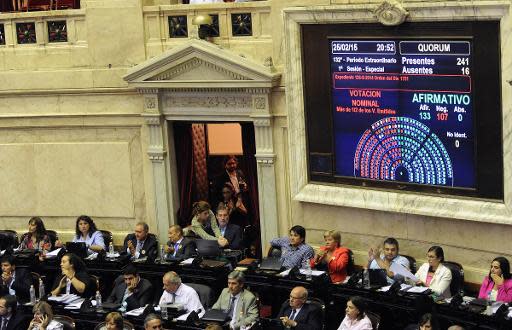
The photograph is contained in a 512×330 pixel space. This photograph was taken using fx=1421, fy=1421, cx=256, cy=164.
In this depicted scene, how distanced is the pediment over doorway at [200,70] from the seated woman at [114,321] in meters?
4.64

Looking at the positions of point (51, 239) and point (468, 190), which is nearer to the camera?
point (468, 190)

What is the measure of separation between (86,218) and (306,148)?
3.27 metres

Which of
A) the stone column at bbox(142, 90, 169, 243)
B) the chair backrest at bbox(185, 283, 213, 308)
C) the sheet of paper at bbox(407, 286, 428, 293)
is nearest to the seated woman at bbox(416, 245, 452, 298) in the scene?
the sheet of paper at bbox(407, 286, 428, 293)

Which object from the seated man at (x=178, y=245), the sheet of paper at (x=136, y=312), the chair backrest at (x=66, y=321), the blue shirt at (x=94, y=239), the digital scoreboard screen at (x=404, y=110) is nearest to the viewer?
the chair backrest at (x=66, y=321)

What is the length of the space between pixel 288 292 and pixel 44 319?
Answer: 2944mm

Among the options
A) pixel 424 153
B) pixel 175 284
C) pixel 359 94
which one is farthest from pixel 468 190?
pixel 175 284

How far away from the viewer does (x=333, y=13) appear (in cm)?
1795

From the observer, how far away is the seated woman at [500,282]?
1597cm

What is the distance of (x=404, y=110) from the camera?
17656 millimetres

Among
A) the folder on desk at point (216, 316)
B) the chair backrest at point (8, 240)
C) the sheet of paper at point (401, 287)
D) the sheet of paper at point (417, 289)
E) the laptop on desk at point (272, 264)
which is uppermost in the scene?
the chair backrest at point (8, 240)

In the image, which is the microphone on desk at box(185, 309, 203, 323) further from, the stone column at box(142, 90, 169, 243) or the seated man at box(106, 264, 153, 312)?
the stone column at box(142, 90, 169, 243)

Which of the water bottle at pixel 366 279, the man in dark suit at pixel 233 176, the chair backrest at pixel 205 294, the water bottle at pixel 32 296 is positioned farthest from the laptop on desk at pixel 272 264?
the water bottle at pixel 32 296

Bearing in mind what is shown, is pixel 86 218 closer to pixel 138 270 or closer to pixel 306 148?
pixel 138 270

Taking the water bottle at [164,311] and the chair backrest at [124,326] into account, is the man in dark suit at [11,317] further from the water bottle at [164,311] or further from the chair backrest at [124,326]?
the water bottle at [164,311]
